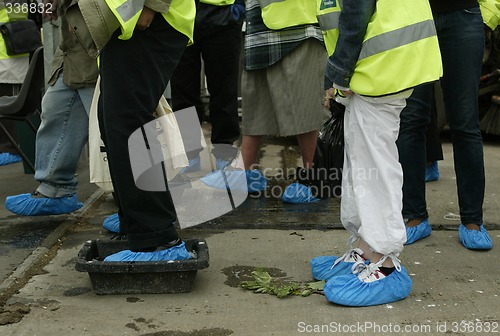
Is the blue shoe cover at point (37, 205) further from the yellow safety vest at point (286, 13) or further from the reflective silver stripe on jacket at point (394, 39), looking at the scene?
the reflective silver stripe on jacket at point (394, 39)

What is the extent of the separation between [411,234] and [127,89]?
1.82 meters

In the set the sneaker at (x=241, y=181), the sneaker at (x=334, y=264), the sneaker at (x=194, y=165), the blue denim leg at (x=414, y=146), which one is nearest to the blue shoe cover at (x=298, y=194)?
the sneaker at (x=241, y=181)

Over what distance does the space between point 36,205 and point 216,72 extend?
1664 mm

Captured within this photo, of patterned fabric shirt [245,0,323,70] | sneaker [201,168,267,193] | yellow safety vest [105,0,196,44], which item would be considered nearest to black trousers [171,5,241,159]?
sneaker [201,168,267,193]

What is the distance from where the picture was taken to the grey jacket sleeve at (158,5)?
10.9ft

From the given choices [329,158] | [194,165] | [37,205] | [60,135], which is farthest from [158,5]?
[194,165]

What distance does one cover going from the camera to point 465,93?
4.11 metres

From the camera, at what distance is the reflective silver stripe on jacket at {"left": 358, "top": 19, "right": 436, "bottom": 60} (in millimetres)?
3314

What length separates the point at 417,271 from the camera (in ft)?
12.9

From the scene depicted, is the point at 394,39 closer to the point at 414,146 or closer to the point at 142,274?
the point at 414,146

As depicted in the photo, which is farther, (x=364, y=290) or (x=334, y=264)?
(x=334, y=264)

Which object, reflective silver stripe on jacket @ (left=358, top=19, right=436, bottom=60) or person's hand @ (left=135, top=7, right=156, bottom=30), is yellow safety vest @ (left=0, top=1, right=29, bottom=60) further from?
reflective silver stripe on jacket @ (left=358, top=19, right=436, bottom=60)

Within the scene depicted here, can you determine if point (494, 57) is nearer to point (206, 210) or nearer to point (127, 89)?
point (206, 210)

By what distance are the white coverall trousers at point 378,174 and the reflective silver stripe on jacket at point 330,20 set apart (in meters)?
0.33
